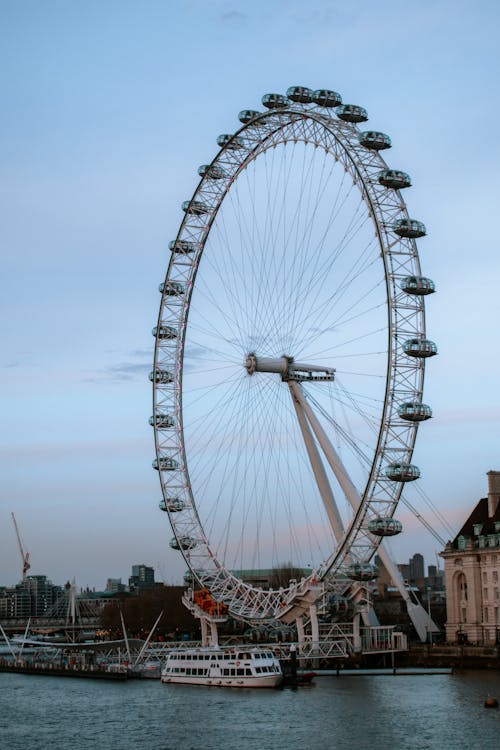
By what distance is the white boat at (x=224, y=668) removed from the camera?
210ft

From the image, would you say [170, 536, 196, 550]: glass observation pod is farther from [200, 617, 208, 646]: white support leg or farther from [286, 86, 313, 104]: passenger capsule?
[286, 86, 313, 104]: passenger capsule

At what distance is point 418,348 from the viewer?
6222 centimetres

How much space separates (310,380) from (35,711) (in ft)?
79.4

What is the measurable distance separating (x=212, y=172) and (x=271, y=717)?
1468 inches

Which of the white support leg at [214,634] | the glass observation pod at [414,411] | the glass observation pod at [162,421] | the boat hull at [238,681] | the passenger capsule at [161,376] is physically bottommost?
the boat hull at [238,681]

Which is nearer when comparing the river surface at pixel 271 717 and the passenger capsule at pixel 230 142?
the river surface at pixel 271 717

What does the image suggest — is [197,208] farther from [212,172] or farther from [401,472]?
[401,472]

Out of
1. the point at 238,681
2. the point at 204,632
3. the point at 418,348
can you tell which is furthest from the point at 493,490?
the point at 204,632

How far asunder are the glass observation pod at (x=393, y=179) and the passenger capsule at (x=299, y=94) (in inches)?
262

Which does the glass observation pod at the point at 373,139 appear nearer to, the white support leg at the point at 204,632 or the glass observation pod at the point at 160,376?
the glass observation pod at the point at 160,376

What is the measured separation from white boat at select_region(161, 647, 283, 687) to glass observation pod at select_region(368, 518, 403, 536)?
363 inches

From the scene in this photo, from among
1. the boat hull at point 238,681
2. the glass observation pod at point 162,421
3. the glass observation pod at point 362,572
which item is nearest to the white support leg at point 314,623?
the glass observation pod at point 362,572

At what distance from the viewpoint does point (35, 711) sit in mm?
59062

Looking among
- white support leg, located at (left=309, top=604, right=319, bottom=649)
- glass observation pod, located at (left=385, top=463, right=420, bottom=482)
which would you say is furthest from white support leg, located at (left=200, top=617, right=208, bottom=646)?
glass observation pod, located at (left=385, top=463, right=420, bottom=482)
